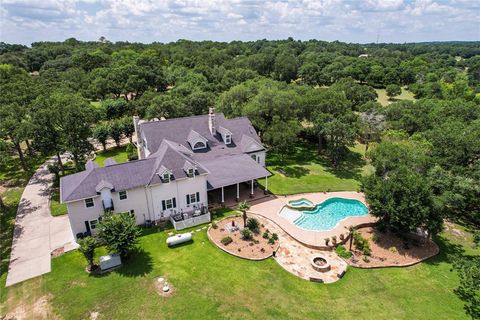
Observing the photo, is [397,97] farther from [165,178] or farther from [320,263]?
[165,178]

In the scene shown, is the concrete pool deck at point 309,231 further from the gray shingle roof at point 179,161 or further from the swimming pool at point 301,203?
the gray shingle roof at point 179,161

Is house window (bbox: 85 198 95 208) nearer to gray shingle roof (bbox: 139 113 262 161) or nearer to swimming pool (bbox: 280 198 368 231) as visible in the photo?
gray shingle roof (bbox: 139 113 262 161)

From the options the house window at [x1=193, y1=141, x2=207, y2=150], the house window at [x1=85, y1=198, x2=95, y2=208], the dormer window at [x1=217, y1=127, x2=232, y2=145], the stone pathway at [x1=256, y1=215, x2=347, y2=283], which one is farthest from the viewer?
the dormer window at [x1=217, y1=127, x2=232, y2=145]

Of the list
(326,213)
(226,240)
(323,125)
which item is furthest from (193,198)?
(323,125)

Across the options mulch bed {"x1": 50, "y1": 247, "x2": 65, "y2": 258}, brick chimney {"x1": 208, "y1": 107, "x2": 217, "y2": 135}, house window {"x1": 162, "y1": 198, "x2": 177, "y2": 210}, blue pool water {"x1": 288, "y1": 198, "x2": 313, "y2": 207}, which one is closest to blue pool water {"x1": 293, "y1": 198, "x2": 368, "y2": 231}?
blue pool water {"x1": 288, "y1": 198, "x2": 313, "y2": 207}

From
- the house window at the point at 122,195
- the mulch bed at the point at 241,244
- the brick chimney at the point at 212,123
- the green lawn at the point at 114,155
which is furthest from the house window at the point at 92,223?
the green lawn at the point at 114,155

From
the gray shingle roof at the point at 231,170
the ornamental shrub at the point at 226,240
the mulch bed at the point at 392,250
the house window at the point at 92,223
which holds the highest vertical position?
the gray shingle roof at the point at 231,170
